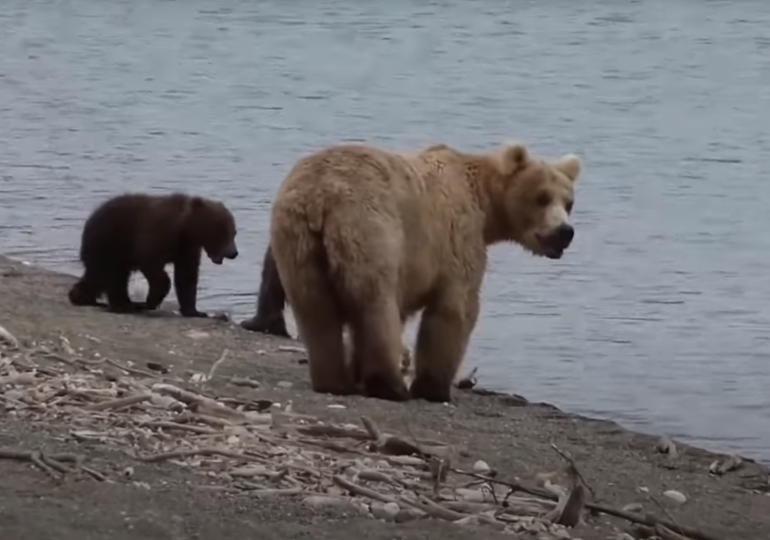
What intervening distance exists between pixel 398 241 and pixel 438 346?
78 cm

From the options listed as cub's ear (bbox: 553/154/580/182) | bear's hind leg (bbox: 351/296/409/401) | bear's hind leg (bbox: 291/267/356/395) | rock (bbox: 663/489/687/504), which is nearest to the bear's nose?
cub's ear (bbox: 553/154/580/182)

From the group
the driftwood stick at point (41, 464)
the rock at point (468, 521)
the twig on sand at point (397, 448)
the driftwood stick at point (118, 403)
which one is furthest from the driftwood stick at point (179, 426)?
the rock at point (468, 521)

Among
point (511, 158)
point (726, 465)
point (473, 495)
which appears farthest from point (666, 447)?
point (473, 495)

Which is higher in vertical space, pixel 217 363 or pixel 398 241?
pixel 398 241

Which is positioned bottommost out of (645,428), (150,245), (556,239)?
(645,428)

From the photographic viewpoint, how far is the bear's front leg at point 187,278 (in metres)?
11.6

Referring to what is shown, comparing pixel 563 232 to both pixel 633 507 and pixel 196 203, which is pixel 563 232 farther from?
pixel 196 203

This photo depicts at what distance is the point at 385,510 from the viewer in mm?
5996

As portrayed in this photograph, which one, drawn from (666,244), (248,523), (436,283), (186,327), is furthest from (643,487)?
(666,244)

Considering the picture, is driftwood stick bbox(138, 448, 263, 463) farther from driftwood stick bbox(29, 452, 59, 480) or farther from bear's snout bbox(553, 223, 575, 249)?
Result: bear's snout bbox(553, 223, 575, 249)

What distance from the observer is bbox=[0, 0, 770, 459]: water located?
1253 centimetres

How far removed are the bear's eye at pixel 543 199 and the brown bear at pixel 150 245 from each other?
9.57ft

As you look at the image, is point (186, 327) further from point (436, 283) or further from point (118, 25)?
point (118, 25)

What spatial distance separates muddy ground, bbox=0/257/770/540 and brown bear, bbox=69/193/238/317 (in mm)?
237
